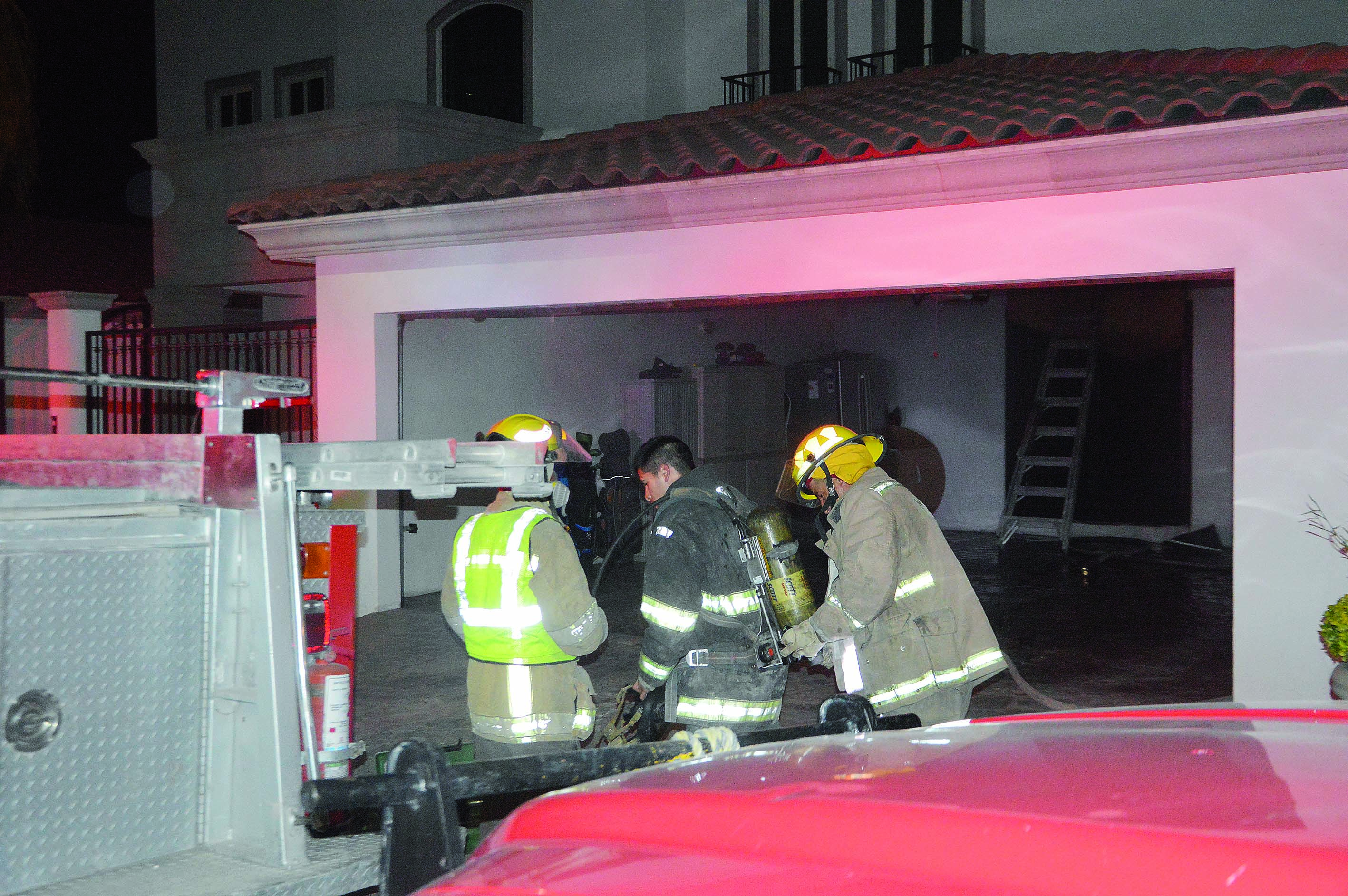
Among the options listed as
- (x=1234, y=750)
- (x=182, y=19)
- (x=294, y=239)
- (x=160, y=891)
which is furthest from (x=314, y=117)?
(x=1234, y=750)

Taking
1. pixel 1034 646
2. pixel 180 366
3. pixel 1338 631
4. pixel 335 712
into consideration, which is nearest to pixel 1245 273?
pixel 1338 631

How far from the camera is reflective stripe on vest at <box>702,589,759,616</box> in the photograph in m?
4.63

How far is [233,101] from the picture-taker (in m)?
15.8

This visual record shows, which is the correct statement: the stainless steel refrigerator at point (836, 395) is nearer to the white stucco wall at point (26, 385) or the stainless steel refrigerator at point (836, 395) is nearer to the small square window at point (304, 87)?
the small square window at point (304, 87)

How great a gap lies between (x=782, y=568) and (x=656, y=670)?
2.19ft

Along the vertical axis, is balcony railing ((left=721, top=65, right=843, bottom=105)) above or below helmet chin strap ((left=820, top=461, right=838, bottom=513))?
above

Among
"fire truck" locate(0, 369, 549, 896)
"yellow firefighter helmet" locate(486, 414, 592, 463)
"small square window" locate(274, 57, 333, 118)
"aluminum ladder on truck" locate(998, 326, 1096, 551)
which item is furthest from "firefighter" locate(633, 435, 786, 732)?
"small square window" locate(274, 57, 333, 118)

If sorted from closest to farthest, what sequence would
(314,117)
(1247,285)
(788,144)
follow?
(1247,285) < (788,144) < (314,117)

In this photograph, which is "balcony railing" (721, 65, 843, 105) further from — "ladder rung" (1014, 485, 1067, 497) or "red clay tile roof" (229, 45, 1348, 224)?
"ladder rung" (1014, 485, 1067, 497)

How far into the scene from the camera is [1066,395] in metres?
15.8

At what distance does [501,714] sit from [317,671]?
31.0 inches

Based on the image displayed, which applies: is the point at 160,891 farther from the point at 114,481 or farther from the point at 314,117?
the point at 314,117

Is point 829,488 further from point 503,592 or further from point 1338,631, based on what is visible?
point 1338,631

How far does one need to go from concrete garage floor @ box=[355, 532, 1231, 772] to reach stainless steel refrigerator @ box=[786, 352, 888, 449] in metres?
3.41
